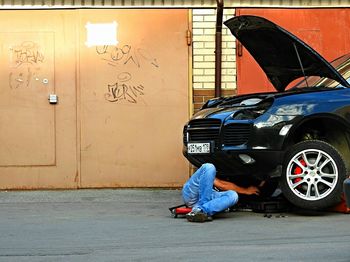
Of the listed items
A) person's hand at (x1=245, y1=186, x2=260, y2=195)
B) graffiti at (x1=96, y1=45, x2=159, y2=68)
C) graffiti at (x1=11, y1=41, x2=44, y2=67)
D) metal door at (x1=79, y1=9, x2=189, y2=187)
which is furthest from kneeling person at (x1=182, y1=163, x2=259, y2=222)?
graffiti at (x1=11, y1=41, x2=44, y2=67)

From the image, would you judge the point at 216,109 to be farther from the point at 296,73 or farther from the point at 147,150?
the point at 147,150

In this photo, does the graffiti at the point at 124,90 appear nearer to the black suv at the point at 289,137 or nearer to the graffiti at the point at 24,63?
the graffiti at the point at 24,63

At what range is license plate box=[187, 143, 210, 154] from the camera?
7839mm

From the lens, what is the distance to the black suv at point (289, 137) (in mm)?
7559

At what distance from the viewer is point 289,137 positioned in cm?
764

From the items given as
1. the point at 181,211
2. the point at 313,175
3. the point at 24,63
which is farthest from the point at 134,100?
the point at 313,175

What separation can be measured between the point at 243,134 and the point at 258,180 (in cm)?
68

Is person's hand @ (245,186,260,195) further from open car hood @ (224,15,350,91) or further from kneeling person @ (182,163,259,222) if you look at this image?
open car hood @ (224,15,350,91)

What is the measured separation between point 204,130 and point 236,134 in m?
0.44

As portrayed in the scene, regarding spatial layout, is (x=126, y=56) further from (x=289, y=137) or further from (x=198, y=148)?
(x=289, y=137)

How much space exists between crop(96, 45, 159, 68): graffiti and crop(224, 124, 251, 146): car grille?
3.42 meters

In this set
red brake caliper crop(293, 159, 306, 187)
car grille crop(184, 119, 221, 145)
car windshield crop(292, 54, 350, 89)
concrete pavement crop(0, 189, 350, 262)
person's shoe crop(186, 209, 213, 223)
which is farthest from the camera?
car windshield crop(292, 54, 350, 89)

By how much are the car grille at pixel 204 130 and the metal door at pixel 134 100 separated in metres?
2.64

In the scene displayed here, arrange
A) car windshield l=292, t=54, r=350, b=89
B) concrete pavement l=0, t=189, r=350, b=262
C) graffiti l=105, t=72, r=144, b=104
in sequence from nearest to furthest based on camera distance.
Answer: concrete pavement l=0, t=189, r=350, b=262 < car windshield l=292, t=54, r=350, b=89 < graffiti l=105, t=72, r=144, b=104
